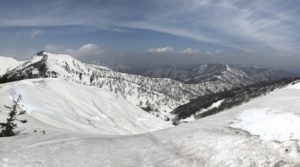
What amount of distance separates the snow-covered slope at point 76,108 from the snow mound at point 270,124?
44.1 m

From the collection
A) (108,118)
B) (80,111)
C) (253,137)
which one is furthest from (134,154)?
(108,118)

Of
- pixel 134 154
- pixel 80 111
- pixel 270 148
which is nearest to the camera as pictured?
pixel 270 148

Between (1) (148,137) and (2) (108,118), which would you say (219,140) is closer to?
(1) (148,137)

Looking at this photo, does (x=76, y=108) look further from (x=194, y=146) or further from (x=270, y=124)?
(x=270, y=124)

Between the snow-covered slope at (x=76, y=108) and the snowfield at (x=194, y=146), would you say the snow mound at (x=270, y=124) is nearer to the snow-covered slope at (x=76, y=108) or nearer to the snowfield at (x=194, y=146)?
the snowfield at (x=194, y=146)

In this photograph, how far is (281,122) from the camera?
1504cm

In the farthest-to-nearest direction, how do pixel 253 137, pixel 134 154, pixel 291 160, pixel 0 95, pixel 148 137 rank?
pixel 0 95
pixel 148 137
pixel 134 154
pixel 253 137
pixel 291 160

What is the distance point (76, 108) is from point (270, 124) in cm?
8810

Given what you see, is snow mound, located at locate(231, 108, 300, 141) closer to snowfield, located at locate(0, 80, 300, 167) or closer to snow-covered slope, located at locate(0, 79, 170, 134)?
snowfield, located at locate(0, 80, 300, 167)

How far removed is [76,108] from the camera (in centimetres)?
9888

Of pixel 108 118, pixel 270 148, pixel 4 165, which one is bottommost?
pixel 108 118

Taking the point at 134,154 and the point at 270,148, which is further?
the point at 134,154

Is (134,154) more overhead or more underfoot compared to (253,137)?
more underfoot

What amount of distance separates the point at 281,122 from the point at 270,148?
2099 millimetres
